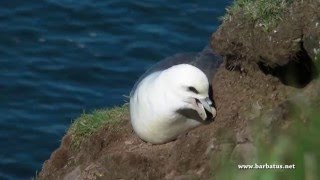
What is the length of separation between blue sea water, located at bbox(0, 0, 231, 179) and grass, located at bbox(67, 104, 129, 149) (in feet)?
14.1

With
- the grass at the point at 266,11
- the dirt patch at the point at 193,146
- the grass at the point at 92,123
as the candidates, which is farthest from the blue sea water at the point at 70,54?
A: the grass at the point at 266,11

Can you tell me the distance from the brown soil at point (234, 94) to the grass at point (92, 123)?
450 millimetres

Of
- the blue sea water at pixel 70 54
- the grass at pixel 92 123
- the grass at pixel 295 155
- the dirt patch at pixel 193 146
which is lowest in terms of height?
the grass at pixel 295 155

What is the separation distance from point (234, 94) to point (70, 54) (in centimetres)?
805

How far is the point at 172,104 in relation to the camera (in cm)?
756

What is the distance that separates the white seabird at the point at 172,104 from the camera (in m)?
7.53

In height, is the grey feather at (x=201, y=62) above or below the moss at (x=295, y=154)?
above

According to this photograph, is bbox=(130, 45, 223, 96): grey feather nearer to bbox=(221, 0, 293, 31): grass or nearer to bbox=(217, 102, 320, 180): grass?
bbox=(221, 0, 293, 31): grass

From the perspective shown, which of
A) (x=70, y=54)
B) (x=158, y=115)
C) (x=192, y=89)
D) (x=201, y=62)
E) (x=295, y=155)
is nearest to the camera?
(x=295, y=155)

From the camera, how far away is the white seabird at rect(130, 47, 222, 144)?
753cm

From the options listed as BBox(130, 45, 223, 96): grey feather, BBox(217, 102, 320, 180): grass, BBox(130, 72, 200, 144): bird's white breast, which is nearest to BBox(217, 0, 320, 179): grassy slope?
BBox(217, 102, 320, 180): grass

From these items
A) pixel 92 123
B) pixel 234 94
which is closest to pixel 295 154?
pixel 234 94

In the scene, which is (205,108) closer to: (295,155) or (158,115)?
(158,115)

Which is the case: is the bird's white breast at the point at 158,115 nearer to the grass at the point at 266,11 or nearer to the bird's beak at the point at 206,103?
the bird's beak at the point at 206,103
